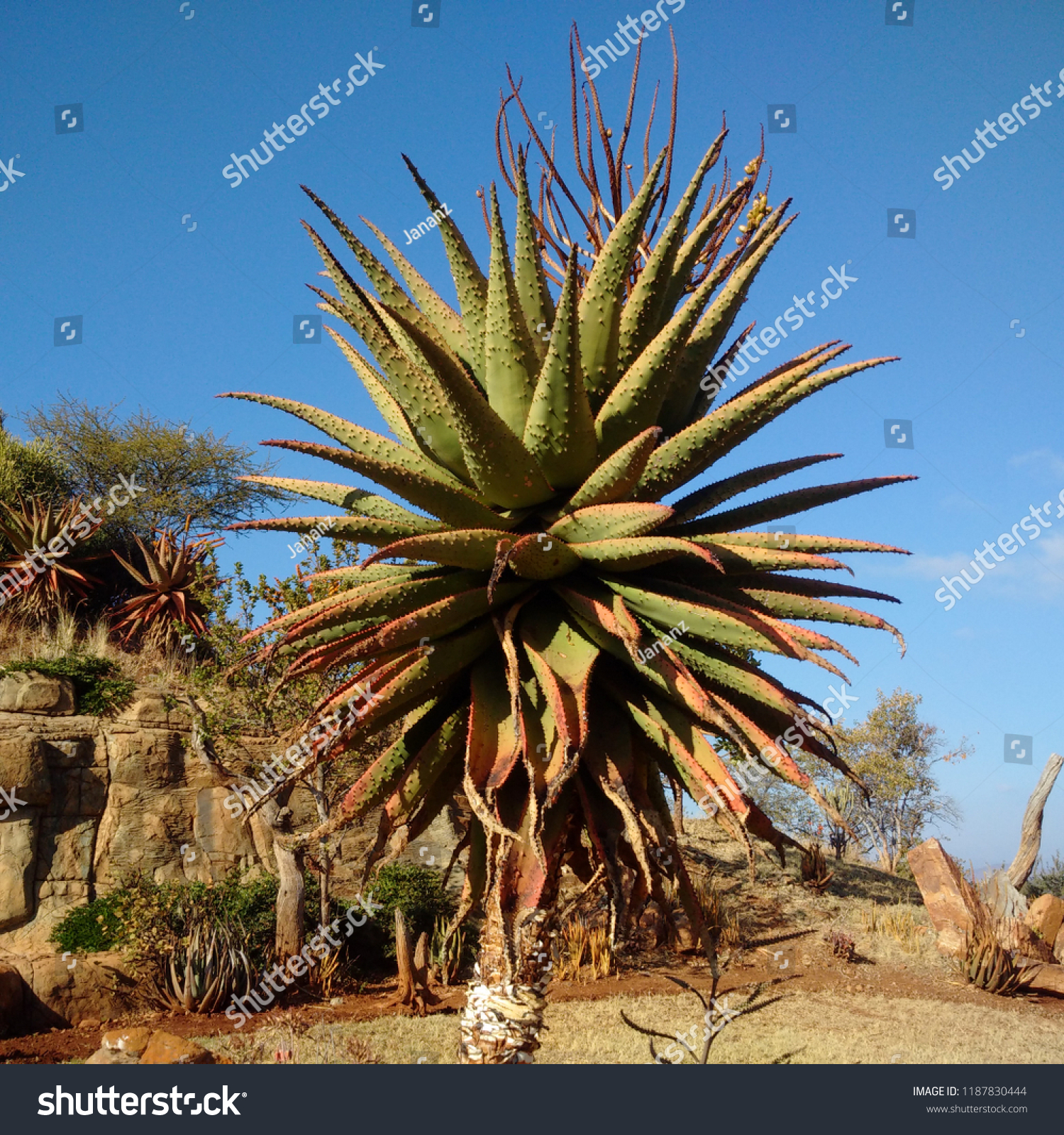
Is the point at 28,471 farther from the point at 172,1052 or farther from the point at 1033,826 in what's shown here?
the point at 1033,826

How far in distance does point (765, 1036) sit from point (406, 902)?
587 centimetres

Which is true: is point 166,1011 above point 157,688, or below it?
below

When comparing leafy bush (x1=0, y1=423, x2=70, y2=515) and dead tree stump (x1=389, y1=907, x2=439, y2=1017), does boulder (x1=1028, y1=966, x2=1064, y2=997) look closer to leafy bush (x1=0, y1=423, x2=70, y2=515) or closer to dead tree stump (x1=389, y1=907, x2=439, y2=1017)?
dead tree stump (x1=389, y1=907, x2=439, y2=1017)

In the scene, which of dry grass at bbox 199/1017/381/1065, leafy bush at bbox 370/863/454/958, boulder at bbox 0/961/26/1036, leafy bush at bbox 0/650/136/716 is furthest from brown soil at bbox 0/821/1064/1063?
leafy bush at bbox 0/650/136/716

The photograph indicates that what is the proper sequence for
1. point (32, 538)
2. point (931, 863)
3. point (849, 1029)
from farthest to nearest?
point (32, 538) < point (931, 863) < point (849, 1029)

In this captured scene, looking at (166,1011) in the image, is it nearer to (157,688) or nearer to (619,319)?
(157,688)

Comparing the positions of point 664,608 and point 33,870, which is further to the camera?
point 33,870

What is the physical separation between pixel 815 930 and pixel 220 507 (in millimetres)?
22184

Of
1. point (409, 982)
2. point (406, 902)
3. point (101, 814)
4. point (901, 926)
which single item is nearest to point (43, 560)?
point (101, 814)

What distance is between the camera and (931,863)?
15891mm

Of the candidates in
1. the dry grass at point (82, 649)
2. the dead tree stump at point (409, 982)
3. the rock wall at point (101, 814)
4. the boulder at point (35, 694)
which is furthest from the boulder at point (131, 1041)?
the dry grass at point (82, 649)

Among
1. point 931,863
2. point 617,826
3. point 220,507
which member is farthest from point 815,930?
point 220,507

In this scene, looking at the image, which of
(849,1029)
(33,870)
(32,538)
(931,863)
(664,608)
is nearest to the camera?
(664,608)

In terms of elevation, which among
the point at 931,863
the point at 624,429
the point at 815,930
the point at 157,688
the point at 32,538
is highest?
the point at 32,538
